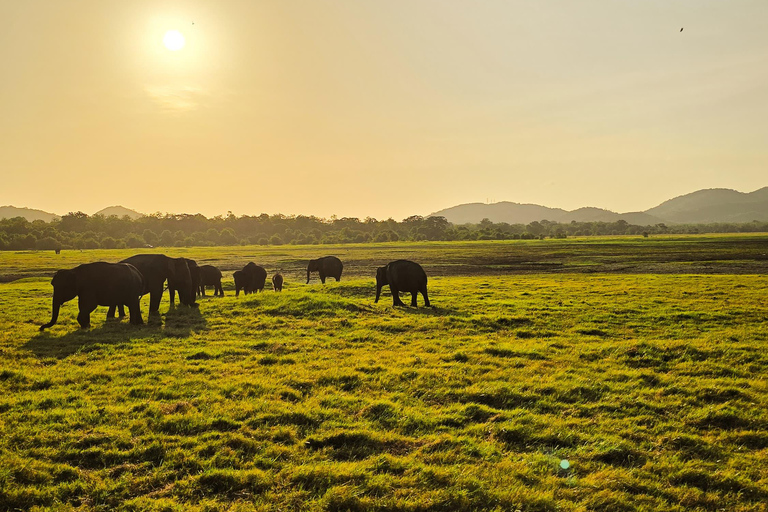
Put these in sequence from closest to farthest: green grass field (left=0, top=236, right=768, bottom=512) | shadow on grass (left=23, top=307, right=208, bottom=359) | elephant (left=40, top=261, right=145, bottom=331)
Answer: green grass field (left=0, top=236, right=768, bottom=512), shadow on grass (left=23, top=307, right=208, bottom=359), elephant (left=40, top=261, right=145, bottom=331)

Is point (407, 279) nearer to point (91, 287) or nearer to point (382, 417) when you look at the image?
point (91, 287)

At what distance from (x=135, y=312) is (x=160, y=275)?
3891mm

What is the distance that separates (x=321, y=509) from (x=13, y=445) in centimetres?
507

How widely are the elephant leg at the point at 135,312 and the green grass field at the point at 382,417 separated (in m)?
0.53

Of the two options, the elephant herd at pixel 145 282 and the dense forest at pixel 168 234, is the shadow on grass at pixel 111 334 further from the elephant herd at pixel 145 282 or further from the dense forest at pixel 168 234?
the dense forest at pixel 168 234

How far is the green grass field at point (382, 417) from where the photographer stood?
222 inches

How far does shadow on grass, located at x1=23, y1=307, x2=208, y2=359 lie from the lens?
12.4m

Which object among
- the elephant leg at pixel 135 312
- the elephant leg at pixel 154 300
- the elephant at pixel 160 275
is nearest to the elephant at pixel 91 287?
the elephant leg at pixel 135 312

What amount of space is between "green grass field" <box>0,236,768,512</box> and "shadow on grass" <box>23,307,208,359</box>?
102 mm

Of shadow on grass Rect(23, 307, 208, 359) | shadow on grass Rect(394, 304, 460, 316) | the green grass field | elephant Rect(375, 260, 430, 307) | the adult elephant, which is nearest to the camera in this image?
the green grass field

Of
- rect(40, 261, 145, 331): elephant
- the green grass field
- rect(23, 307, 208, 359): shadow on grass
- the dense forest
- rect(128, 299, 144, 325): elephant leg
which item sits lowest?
the green grass field

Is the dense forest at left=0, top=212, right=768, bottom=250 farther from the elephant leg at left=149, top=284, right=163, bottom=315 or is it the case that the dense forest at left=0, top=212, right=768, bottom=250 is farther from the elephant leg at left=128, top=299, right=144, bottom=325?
the elephant leg at left=128, top=299, right=144, bottom=325

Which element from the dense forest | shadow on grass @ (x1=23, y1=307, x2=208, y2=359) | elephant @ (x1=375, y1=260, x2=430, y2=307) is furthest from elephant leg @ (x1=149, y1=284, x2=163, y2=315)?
the dense forest

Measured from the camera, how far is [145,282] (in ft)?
60.7
